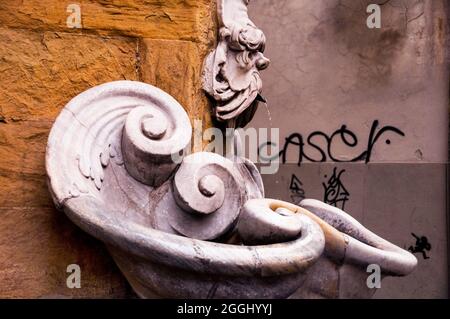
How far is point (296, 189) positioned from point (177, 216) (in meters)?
4.05

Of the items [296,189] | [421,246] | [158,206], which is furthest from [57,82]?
[421,246]

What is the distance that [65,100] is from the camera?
2.23 meters

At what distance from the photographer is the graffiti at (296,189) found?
607 centimetres

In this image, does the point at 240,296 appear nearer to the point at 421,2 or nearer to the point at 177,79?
the point at 177,79

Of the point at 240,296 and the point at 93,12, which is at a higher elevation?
the point at 93,12

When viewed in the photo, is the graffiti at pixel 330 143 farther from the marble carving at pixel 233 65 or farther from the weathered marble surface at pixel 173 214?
the weathered marble surface at pixel 173 214

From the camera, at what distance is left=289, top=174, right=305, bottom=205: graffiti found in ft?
19.9

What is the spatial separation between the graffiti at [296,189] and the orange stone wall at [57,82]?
12.2 feet

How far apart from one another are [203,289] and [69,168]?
47cm

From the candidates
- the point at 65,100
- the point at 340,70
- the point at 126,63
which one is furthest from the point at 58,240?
the point at 340,70

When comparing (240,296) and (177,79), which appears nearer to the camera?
(240,296)

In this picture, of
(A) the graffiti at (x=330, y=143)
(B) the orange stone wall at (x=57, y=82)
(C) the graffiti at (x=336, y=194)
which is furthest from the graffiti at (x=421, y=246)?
(B) the orange stone wall at (x=57, y=82)

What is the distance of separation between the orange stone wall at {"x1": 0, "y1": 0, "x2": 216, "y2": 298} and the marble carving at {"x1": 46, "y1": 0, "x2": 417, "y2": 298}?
12cm

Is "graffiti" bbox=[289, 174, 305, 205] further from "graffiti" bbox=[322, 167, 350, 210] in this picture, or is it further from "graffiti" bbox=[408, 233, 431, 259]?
"graffiti" bbox=[408, 233, 431, 259]
